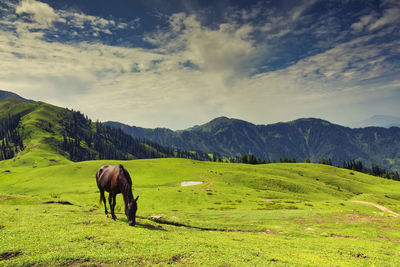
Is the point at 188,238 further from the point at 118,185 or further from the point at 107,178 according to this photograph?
the point at 107,178

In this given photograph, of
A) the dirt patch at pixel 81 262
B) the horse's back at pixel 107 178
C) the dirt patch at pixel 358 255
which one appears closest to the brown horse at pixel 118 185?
the horse's back at pixel 107 178

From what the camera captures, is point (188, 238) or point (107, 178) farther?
point (107, 178)

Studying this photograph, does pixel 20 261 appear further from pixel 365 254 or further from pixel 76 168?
pixel 76 168

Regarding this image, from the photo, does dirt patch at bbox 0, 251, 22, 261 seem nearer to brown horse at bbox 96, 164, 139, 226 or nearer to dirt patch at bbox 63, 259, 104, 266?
dirt patch at bbox 63, 259, 104, 266

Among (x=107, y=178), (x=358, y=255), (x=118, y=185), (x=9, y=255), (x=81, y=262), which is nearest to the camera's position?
(x=9, y=255)

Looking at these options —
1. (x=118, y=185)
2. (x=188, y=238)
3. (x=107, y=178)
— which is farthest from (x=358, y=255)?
(x=107, y=178)

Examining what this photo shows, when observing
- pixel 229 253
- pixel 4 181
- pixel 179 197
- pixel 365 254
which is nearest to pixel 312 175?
pixel 179 197

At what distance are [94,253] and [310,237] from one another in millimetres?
24684

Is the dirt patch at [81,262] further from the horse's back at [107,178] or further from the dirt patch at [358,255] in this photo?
the dirt patch at [358,255]

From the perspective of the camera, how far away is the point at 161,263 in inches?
475

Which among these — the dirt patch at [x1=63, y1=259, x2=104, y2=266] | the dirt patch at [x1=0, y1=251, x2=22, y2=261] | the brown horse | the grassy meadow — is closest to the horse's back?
the brown horse

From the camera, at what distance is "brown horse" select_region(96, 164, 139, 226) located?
19.7m

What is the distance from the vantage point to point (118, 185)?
2114 cm

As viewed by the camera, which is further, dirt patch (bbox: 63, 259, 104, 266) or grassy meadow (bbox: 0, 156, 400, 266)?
grassy meadow (bbox: 0, 156, 400, 266)
